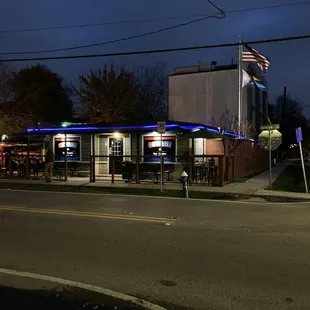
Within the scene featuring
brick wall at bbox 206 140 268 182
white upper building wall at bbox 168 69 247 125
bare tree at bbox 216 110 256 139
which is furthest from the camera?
white upper building wall at bbox 168 69 247 125

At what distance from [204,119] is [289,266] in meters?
38.4

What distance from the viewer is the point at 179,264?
6.22 metres

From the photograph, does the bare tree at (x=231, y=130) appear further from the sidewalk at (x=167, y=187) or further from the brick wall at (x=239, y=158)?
the sidewalk at (x=167, y=187)

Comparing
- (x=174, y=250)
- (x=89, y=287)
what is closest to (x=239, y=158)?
(x=174, y=250)

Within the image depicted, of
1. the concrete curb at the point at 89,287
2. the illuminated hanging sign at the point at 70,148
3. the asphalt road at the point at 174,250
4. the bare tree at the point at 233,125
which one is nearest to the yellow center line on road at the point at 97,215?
the asphalt road at the point at 174,250

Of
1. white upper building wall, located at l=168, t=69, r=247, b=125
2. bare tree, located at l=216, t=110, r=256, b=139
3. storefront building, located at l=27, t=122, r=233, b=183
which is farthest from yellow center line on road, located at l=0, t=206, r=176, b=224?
white upper building wall, located at l=168, t=69, r=247, b=125

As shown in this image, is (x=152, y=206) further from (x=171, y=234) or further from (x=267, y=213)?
(x=171, y=234)

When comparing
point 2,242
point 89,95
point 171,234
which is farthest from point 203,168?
point 89,95

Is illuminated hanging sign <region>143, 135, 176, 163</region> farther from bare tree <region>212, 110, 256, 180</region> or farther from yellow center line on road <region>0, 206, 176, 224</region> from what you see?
yellow center line on road <region>0, 206, 176, 224</region>

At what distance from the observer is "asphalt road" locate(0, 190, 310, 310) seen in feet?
16.7

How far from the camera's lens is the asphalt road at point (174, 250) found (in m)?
5.09

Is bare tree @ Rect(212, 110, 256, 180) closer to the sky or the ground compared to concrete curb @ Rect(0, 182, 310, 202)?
closer to the sky

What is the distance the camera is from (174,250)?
703 cm

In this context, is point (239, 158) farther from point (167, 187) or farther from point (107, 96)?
point (107, 96)
